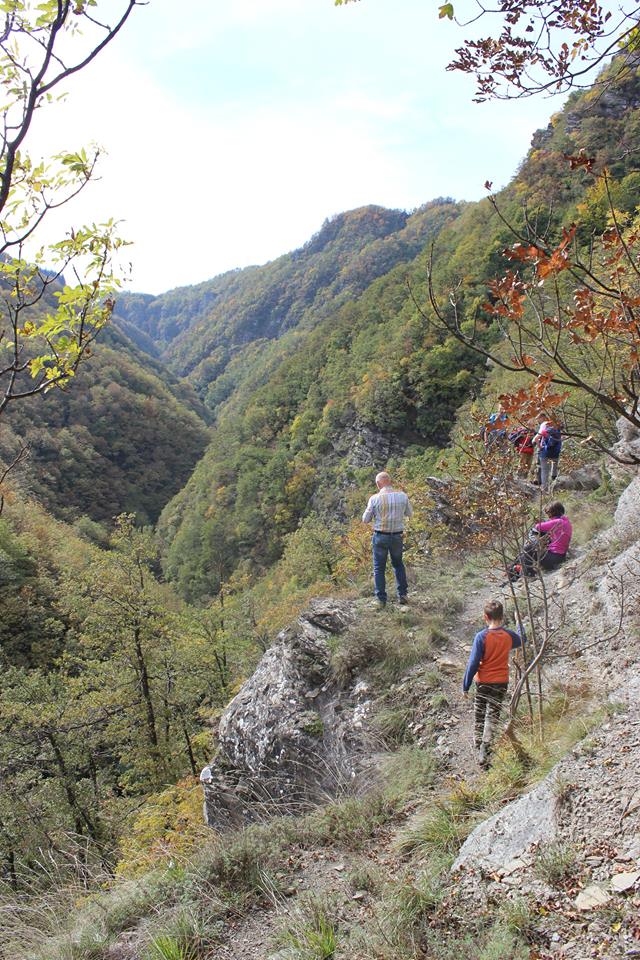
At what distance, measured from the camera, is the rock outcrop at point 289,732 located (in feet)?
17.0

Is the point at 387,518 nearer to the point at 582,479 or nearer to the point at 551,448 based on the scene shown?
the point at 551,448

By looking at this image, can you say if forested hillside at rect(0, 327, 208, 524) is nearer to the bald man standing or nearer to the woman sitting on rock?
the bald man standing

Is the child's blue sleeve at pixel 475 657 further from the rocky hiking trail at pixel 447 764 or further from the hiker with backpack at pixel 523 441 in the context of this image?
the hiker with backpack at pixel 523 441

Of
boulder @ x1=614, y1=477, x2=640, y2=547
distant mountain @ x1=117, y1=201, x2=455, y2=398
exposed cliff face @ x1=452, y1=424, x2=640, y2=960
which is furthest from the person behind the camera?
distant mountain @ x1=117, y1=201, x2=455, y2=398

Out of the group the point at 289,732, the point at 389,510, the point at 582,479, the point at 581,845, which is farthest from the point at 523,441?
the point at 582,479

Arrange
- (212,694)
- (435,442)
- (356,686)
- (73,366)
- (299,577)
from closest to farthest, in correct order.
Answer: (73,366) < (356,686) < (212,694) < (299,577) < (435,442)

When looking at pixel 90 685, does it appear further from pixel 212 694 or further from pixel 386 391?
pixel 386 391

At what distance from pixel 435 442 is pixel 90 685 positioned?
25902 mm

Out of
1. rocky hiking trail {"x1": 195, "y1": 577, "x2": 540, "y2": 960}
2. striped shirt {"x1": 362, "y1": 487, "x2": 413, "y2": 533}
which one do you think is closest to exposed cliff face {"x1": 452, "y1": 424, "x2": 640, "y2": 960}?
rocky hiking trail {"x1": 195, "y1": 577, "x2": 540, "y2": 960}

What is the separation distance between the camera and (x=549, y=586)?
6.59m

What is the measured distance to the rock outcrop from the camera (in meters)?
5.17

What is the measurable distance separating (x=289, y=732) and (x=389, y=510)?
104 inches

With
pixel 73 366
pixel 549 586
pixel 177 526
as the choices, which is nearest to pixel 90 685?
pixel 549 586

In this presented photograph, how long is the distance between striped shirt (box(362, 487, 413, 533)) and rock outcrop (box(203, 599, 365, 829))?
4.24 feet
